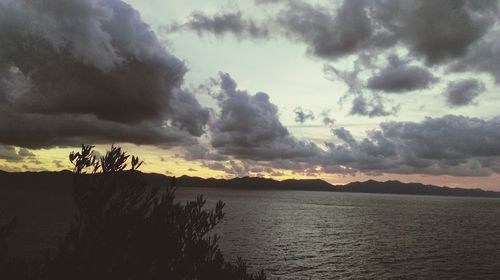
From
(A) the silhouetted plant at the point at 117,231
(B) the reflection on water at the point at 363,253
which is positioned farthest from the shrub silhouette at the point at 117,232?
(B) the reflection on water at the point at 363,253

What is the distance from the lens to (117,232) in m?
10.2

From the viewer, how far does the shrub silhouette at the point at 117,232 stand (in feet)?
30.9

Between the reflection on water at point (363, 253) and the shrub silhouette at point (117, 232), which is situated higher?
the shrub silhouette at point (117, 232)

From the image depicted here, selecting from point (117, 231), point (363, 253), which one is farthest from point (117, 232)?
point (363, 253)

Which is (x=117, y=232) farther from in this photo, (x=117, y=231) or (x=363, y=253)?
(x=363, y=253)

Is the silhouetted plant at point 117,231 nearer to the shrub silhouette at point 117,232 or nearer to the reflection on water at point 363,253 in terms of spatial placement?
the shrub silhouette at point 117,232

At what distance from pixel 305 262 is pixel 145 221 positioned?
52.9m

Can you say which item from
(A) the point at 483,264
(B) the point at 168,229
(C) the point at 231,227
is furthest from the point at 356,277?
(C) the point at 231,227

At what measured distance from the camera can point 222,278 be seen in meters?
20.3

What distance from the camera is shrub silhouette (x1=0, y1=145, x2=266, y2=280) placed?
371 inches

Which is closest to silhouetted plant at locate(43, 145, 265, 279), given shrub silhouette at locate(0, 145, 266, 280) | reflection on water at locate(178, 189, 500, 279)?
shrub silhouette at locate(0, 145, 266, 280)

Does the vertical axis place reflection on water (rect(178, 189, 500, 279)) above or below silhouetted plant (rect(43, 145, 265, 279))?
below

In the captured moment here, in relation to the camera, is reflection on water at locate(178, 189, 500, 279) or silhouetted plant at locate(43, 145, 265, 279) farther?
A: reflection on water at locate(178, 189, 500, 279)

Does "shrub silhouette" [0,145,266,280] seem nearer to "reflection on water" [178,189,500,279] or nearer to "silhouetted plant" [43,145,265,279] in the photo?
"silhouetted plant" [43,145,265,279]
